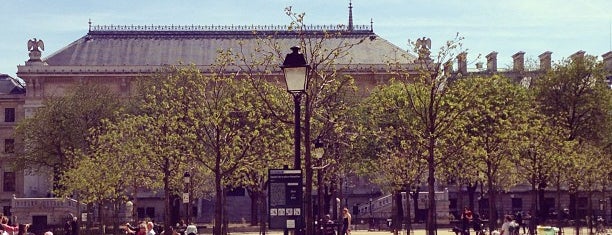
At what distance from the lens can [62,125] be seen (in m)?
79.9

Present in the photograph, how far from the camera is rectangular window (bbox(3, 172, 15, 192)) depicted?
109 m

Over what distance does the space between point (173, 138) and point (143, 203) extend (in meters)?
51.6

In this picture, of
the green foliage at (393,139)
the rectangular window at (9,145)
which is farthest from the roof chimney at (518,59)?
the rectangular window at (9,145)

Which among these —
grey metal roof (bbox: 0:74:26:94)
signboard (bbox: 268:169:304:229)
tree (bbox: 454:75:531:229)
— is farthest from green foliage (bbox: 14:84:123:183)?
signboard (bbox: 268:169:304:229)

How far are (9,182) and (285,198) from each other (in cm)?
9079

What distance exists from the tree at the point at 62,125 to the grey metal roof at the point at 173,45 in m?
23.1

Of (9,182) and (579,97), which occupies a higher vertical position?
(579,97)

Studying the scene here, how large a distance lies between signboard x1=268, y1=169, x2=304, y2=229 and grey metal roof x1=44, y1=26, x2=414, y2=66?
82145 mm

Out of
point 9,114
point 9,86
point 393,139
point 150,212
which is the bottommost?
point 150,212

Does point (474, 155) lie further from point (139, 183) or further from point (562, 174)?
point (139, 183)

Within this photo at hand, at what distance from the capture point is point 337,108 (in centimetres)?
5838

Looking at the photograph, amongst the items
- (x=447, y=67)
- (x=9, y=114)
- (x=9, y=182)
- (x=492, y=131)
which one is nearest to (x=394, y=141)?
(x=492, y=131)

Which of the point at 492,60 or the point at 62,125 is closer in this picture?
the point at 62,125

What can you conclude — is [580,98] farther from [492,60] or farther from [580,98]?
[492,60]
